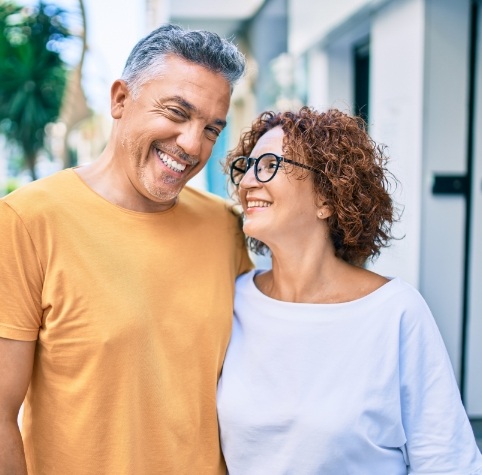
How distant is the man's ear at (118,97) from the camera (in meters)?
2.04

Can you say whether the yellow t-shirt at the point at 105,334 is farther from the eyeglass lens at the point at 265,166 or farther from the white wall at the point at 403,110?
the white wall at the point at 403,110

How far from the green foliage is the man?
1157 cm

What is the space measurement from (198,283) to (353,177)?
612 mm

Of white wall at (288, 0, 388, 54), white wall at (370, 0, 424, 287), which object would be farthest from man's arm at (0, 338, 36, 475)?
white wall at (288, 0, 388, 54)

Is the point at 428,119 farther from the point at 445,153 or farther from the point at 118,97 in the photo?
the point at 118,97

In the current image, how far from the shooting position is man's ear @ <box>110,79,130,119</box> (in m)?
2.04

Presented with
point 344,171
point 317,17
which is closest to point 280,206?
point 344,171

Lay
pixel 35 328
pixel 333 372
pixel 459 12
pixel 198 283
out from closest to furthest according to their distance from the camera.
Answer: pixel 35 328
pixel 333 372
pixel 198 283
pixel 459 12

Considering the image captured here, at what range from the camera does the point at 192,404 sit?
193 cm

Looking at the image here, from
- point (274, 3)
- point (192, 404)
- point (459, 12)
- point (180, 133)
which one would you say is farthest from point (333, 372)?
point (274, 3)

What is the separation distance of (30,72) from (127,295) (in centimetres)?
1470

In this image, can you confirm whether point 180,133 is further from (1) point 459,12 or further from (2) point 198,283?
(1) point 459,12

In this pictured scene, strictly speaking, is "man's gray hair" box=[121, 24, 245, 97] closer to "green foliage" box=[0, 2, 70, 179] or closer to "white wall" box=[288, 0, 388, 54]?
"white wall" box=[288, 0, 388, 54]

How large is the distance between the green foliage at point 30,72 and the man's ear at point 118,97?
11416mm
